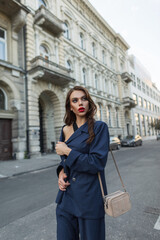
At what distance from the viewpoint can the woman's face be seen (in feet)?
4.87

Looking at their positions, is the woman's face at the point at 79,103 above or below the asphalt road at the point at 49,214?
above

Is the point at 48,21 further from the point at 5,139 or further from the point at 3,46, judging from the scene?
the point at 5,139

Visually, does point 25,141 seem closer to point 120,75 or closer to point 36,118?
point 36,118

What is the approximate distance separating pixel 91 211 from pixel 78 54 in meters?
19.8

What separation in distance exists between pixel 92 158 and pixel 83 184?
220 millimetres

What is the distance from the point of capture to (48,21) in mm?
13766

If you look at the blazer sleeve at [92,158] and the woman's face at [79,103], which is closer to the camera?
the blazer sleeve at [92,158]

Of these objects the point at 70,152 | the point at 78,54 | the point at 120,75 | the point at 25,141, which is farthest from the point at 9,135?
the point at 120,75

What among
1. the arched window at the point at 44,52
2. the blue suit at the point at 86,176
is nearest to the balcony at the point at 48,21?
the arched window at the point at 44,52

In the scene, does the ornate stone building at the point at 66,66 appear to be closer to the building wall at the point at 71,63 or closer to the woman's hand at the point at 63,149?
the building wall at the point at 71,63

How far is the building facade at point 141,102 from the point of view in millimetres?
33719

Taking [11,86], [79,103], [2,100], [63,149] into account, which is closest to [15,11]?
[11,86]

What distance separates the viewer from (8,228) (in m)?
2.63

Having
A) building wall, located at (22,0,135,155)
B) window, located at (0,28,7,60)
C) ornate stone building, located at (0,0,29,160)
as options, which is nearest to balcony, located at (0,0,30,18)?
ornate stone building, located at (0,0,29,160)
